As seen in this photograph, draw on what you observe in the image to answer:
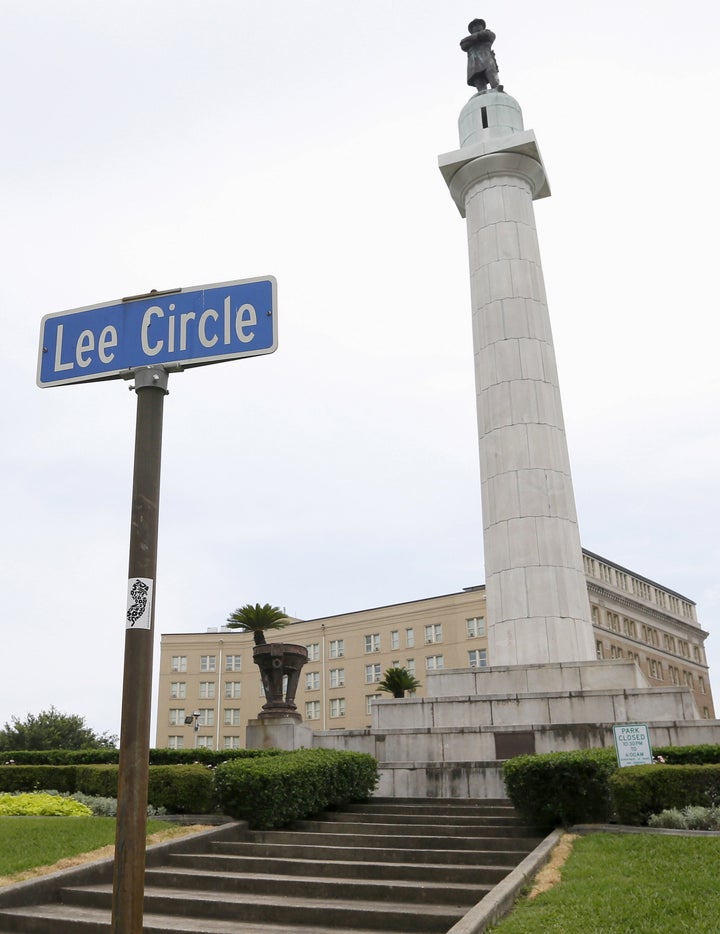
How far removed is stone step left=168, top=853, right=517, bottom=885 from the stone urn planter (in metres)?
8.87

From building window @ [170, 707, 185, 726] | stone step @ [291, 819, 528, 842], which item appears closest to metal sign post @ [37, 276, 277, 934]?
stone step @ [291, 819, 528, 842]

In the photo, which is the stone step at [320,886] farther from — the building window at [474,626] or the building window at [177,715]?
the building window at [177,715]

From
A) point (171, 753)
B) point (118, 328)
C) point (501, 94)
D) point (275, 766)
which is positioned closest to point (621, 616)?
point (501, 94)

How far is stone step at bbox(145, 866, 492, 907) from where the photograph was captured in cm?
973

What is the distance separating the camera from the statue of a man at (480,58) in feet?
102

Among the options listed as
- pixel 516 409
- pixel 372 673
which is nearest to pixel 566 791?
pixel 516 409

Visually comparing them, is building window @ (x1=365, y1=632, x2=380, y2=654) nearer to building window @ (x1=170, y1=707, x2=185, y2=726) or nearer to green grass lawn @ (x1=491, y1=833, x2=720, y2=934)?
building window @ (x1=170, y1=707, x2=185, y2=726)

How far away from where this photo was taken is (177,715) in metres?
81.6

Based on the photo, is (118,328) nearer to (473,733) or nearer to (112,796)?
(112,796)

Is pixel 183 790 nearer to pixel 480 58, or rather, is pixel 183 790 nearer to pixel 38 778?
pixel 38 778

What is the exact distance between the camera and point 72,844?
1218 centimetres

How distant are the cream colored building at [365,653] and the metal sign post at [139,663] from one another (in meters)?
67.2

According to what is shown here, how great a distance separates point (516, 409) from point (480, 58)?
48.5 feet

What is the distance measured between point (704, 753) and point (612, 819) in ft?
9.24
